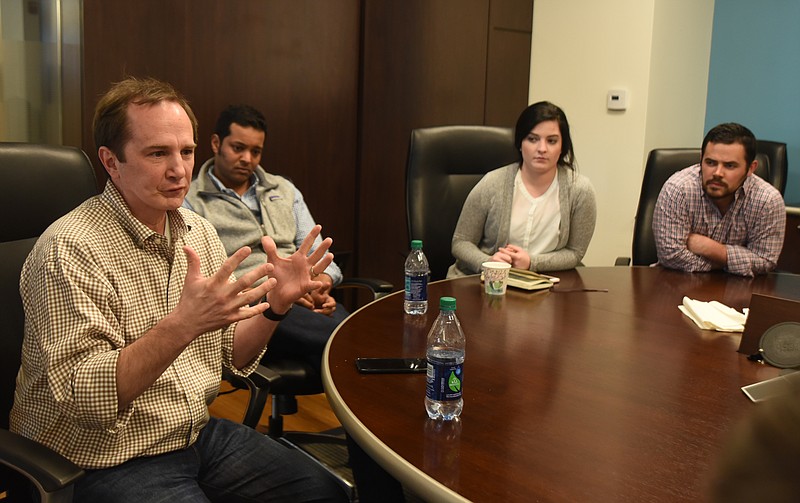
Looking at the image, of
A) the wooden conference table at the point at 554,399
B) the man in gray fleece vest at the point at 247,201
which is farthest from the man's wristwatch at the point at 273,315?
the man in gray fleece vest at the point at 247,201

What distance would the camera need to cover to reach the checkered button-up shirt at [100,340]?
4.52 ft

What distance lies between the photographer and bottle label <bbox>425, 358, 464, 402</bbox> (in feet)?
4.32

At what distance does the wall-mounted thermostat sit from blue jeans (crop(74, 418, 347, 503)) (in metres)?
3.26

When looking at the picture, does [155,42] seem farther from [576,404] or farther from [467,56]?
[576,404]

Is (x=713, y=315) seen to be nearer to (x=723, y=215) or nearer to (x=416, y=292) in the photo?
(x=416, y=292)

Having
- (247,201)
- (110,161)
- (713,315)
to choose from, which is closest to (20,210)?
(110,161)

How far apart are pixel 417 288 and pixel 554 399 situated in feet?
2.17

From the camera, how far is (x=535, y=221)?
2.92 metres

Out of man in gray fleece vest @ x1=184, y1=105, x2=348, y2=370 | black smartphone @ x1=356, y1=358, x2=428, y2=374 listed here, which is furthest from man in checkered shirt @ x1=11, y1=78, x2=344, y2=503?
man in gray fleece vest @ x1=184, y1=105, x2=348, y2=370

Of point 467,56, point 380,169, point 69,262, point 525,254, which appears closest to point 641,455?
point 69,262

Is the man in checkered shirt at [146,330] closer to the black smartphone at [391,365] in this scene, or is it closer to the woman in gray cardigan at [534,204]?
the black smartphone at [391,365]

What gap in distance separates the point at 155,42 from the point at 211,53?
0.28 metres

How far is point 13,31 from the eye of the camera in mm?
2990

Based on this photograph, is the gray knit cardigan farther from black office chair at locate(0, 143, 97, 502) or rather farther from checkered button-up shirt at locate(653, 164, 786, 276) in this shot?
black office chair at locate(0, 143, 97, 502)
